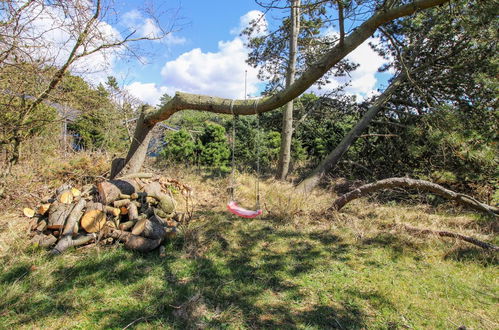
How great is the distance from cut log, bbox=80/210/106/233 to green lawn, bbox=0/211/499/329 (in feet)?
1.08

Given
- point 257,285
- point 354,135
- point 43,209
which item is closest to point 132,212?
point 43,209

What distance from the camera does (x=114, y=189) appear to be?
12.8 feet

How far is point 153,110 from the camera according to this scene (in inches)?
179

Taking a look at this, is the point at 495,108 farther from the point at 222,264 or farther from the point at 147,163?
the point at 147,163

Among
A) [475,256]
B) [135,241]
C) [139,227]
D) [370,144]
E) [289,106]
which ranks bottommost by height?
[475,256]

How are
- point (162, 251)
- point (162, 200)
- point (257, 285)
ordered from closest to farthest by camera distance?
1. point (257, 285)
2. point (162, 251)
3. point (162, 200)

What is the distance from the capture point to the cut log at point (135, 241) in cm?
315

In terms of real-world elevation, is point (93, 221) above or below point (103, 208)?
below

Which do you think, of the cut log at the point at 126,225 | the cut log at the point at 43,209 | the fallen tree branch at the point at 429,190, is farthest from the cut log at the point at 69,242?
the fallen tree branch at the point at 429,190

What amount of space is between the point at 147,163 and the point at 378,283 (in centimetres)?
573

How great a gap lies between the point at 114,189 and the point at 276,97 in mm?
2757

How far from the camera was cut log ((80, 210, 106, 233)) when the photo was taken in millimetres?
3312

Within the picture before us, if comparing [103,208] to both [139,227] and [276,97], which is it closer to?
[139,227]

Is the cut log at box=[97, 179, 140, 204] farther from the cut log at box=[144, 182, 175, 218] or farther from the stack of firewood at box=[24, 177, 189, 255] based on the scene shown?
the cut log at box=[144, 182, 175, 218]
